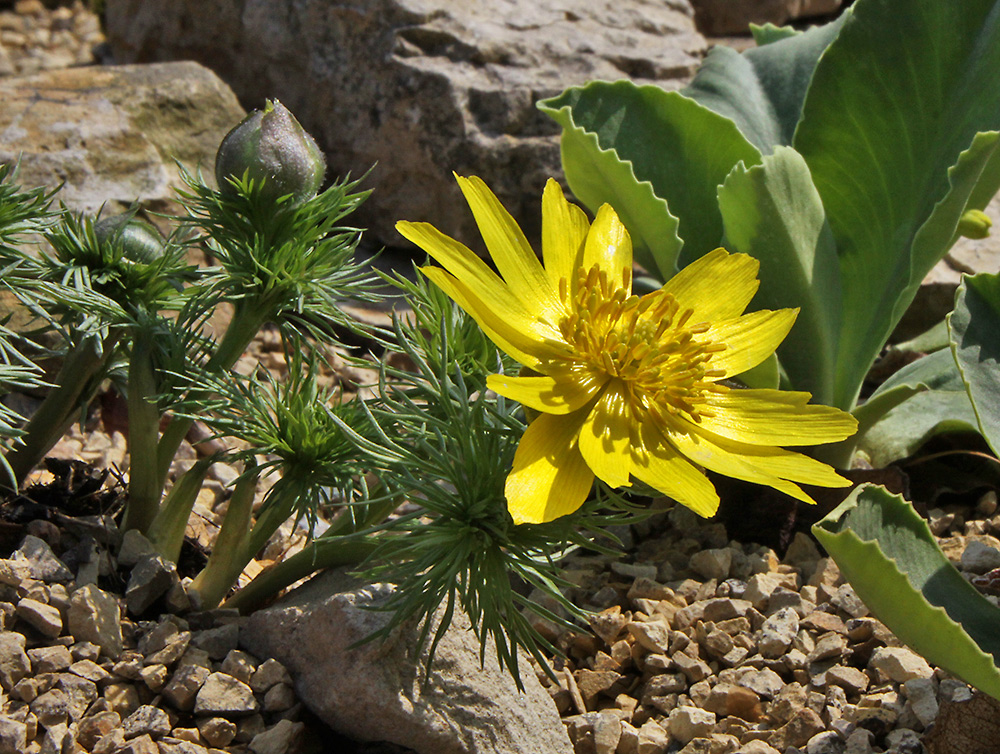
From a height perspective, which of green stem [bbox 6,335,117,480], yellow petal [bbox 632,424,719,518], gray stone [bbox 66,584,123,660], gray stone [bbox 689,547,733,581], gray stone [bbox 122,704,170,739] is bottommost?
gray stone [bbox 689,547,733,581]

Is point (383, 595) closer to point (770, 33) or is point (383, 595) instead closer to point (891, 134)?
point (891, 134)

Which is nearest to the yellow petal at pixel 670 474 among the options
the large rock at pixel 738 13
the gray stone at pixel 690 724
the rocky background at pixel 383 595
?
the rocky background at pixel 383 595

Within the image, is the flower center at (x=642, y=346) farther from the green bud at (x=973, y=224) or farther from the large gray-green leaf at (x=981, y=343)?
the green bud at (x=973, y=224)

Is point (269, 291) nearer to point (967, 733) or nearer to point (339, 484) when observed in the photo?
point (339, 484)

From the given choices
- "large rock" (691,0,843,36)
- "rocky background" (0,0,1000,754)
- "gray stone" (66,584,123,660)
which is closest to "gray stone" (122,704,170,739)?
"rocky background" (0,0,1000,754)

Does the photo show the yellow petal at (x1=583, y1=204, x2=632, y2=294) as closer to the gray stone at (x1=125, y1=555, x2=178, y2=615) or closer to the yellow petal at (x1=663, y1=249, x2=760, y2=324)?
the yellow petal at (x1=663, y1=249, x2=760, y2=324)
